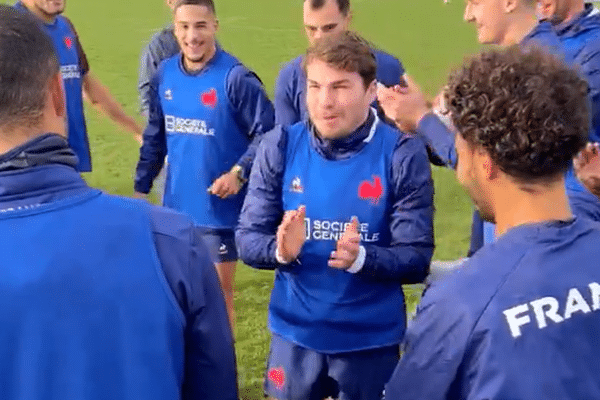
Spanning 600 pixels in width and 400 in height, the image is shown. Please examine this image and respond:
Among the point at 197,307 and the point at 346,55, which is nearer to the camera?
the point at 197,307

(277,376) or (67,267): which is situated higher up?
(67,267)

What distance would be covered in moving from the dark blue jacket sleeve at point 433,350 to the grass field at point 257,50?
2.78 metres

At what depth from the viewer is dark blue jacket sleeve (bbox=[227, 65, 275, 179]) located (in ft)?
15.1

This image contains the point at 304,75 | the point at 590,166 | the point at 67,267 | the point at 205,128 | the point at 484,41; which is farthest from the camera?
the point at 205,128

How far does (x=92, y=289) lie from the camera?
1.70 metres

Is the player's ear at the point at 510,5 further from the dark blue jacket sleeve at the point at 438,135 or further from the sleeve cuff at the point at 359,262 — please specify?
the sleeve cuff at the point at 359,262


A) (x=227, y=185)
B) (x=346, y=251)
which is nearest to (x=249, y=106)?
(x=227, y=185)

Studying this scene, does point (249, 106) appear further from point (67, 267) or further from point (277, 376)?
point (67, 267)

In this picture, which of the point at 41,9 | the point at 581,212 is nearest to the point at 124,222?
the point at 581,212

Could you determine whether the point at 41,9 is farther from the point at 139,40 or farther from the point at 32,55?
the point at 139,40

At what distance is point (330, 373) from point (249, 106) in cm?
192

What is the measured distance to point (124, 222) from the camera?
176 centimetres

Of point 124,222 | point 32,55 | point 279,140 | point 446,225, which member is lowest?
point 446,225

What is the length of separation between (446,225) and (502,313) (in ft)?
19.4
